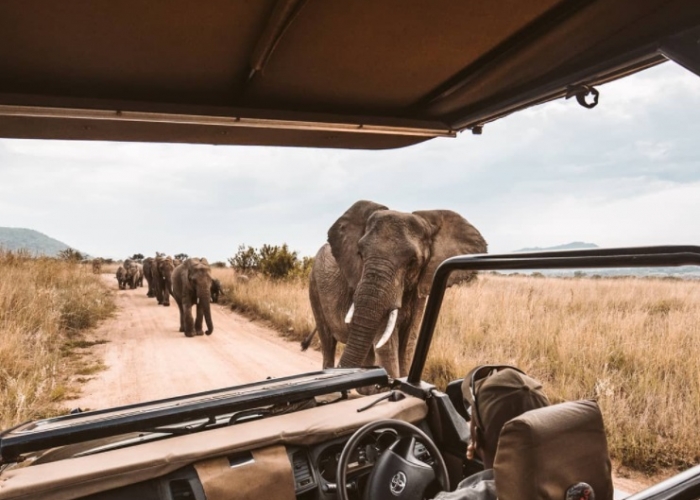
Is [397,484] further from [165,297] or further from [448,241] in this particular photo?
[165,297]

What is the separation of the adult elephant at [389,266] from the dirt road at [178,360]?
1.86 meters

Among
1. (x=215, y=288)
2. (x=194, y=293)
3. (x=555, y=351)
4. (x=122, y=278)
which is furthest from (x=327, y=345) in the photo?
(x=122, y=278)

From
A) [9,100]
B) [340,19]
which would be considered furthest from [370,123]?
[9,100]

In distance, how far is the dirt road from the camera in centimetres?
674

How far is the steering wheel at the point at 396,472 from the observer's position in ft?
7.22

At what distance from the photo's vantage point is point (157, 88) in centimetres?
273

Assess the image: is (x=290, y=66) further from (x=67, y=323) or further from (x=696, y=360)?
(x=67, y=323)

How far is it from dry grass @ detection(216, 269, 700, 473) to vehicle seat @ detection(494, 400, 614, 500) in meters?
3.19

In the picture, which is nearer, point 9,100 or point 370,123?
point 9,100

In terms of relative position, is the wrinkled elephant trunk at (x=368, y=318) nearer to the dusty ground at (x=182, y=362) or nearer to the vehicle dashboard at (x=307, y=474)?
the dusty ground at (x=182, y=362)

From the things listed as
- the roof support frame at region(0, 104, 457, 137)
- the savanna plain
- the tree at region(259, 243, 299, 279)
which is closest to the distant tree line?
the tree at region(259, 243, 299, 279)

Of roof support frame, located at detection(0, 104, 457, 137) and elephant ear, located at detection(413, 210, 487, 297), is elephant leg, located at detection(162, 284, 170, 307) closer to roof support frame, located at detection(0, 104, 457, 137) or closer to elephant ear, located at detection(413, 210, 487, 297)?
elephant ear, located at detection(413, 210, 487, 297)

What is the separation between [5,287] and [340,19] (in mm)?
8887

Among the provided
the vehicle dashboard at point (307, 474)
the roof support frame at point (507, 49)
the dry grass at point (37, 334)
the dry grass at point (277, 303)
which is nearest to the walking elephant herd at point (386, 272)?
the roof support frame at point (507, 49)
